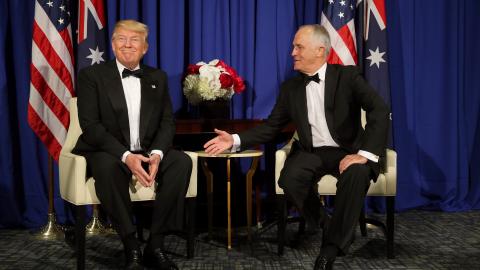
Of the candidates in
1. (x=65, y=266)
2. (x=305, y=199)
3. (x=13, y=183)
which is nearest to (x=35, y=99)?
(x=13, y=183)

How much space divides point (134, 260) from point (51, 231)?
1315mm

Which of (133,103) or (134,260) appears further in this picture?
(133,103)

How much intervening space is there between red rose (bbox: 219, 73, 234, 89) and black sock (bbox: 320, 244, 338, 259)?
147 cm

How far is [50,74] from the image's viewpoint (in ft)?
14.1

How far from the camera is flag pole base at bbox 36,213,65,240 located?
4232 mm

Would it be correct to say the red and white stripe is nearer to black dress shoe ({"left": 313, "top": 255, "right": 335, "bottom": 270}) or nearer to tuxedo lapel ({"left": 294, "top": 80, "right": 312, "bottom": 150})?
tuxedo lapel ({"left": 294, "top": 80, "right": 312, "bottom": 150})

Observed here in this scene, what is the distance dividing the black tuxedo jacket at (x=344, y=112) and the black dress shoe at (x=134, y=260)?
93cm

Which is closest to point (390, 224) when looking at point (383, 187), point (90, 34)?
point (383, 187)

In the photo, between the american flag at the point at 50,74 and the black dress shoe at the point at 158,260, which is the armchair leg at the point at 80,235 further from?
the american flag at the point at 50,74

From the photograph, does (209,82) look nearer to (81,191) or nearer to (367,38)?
(81,191)

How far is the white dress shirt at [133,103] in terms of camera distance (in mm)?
3604

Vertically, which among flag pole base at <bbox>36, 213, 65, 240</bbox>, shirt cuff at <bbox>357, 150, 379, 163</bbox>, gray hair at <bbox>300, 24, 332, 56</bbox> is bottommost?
flag pole base at <bbox>36, 213, 65, 240</bbox>

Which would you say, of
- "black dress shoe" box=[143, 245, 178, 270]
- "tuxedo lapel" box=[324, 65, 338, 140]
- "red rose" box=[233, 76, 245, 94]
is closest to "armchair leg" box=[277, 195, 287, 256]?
"tuxedo lapel" box=[324, 65, 338, 140]

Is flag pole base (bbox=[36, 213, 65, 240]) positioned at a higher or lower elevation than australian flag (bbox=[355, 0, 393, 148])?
lower
